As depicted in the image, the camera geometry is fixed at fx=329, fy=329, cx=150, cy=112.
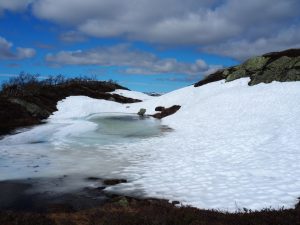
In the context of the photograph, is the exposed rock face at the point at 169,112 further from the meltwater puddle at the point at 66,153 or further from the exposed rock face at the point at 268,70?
the meltwater puddle at the point at 66,153

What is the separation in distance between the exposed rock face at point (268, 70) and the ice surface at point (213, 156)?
3.17 m

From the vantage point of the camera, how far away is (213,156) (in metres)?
18.9

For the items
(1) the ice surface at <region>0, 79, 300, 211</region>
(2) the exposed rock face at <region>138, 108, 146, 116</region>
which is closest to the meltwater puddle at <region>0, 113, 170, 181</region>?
(1) the ice surface at <region>0, 79, 300, 211</region>

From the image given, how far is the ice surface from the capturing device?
40.3 feet

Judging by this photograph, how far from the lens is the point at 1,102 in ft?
127

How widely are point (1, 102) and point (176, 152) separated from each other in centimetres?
2661

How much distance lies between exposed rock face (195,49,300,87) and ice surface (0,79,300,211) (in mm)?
3174

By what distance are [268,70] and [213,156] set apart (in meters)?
28.5

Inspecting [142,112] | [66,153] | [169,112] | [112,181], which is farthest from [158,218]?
[142,112]

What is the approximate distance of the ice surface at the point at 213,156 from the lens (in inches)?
484

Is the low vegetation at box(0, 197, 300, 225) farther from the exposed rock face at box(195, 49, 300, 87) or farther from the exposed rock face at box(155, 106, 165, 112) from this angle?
the exposed rock face at box(155, 106, 165, 112)

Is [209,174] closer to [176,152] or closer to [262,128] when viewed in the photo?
[176,152]

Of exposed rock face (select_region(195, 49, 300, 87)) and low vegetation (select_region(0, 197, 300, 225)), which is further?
exposed rock face (select_region(195, 49, 300, 87))

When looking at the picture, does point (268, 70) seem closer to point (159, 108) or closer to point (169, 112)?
point (169, 112)
